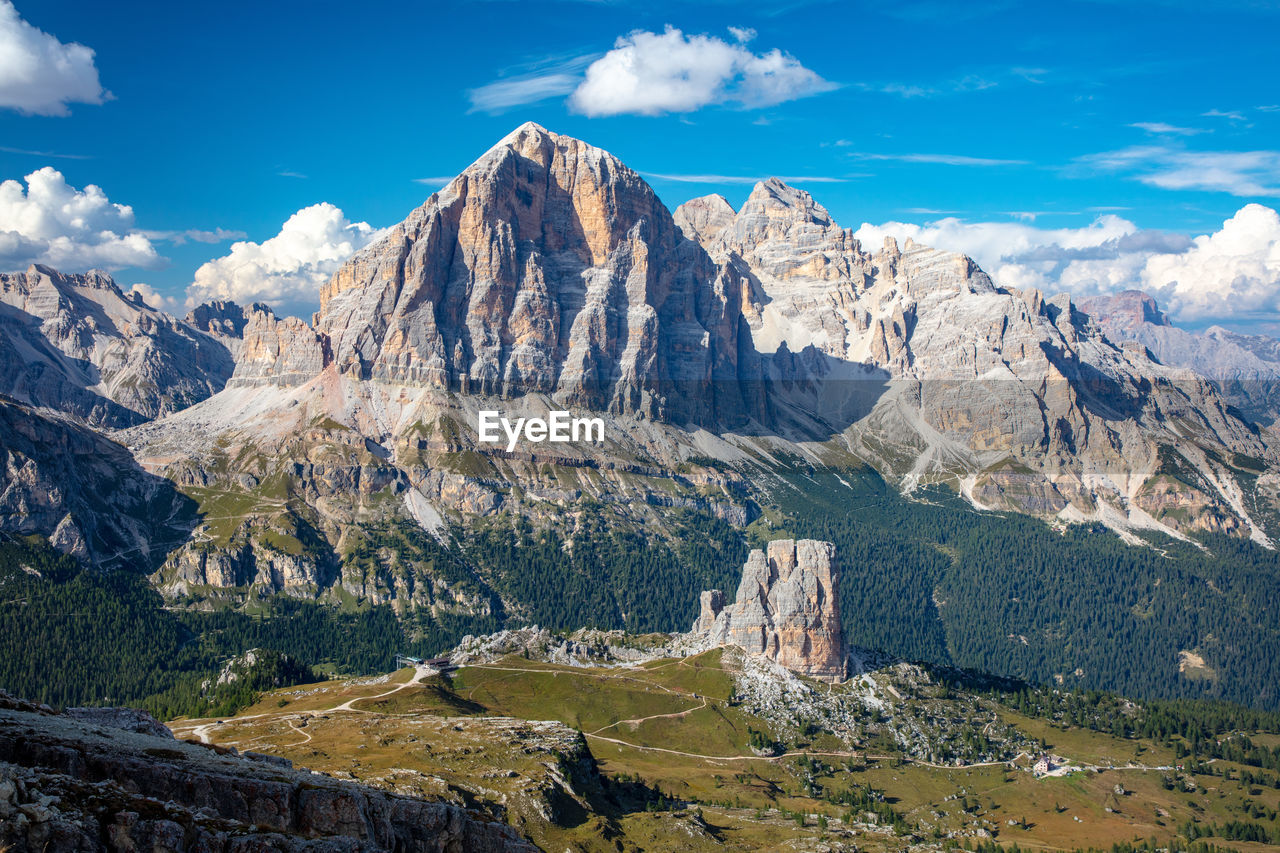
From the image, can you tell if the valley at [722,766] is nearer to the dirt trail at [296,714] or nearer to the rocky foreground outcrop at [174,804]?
the dirt trail at [296,714]

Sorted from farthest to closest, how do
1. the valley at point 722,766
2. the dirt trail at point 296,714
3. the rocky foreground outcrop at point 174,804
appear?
the dirt trail at point 296,714 → the valley at point 722,766 → the rocky foreground outcrop at point 174,804

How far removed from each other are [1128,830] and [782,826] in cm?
6042

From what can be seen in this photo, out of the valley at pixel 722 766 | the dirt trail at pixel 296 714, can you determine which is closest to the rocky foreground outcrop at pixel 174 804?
the valley at pixel 722 766

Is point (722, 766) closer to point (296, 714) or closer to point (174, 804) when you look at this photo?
point (296, 714)

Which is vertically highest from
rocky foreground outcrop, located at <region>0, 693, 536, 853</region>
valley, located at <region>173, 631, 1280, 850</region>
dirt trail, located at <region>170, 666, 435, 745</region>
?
rocky foreground outcrop, located at <region>0, 693, 536, 853</region>

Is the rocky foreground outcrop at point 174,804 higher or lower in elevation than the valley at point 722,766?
higher

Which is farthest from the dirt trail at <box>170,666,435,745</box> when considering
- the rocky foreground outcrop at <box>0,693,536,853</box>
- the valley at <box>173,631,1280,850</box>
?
the rocky foreground outcrop at <box>0,693,536,853</box>

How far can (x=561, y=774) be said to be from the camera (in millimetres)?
132125

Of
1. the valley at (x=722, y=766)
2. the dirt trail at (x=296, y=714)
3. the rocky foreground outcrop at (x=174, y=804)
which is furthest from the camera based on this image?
the dirt trail at (x=296, y=714)

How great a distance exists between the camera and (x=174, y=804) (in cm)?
5750

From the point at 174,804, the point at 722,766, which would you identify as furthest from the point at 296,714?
the point at 174,804

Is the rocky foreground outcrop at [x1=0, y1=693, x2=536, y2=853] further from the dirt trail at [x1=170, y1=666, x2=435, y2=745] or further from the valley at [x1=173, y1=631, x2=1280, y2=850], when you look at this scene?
the dirt trail at [x1=170, y1=666, x2=435, y2=745]

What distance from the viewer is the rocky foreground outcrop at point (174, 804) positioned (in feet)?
169

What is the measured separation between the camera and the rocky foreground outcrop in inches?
2025
